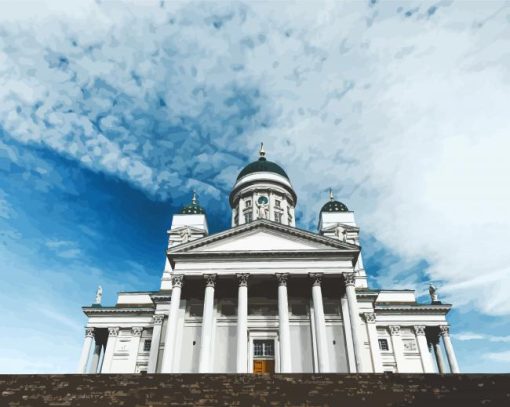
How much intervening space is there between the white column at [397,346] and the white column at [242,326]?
16.0 metres

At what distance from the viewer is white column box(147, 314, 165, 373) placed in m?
29.7

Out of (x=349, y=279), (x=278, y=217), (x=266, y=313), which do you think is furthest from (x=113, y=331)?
(x=349, y=279)

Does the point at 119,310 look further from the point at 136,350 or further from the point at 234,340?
the point at 234,340

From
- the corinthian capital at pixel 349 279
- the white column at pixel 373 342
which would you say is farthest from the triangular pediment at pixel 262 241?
the white column at pixel 373 342

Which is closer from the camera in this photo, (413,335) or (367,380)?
(367,380)

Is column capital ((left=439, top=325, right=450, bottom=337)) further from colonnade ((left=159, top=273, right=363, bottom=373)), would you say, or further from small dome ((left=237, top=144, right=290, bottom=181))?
small dome ((left=237, top=144, right=290, bottom=181))

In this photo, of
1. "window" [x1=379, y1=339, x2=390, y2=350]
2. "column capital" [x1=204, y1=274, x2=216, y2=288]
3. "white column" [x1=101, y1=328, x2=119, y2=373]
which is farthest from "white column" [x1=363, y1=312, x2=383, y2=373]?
"white column" [x1=101, y1=328, x2=119, y2=373]

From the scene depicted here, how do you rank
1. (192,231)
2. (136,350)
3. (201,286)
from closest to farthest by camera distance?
(201,286)
(136,350)
(192,231)

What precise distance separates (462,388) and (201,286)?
18042 millimetres

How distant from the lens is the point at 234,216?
47406 millimetres

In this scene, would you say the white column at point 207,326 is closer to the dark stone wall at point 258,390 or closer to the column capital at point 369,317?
the dark stone wall at point 258,390

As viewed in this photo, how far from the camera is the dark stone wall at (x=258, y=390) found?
14867mm

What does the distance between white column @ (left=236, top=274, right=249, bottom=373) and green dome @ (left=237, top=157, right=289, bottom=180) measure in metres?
22.9

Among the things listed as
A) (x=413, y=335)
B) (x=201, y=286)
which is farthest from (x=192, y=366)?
(x=413, y=335)
